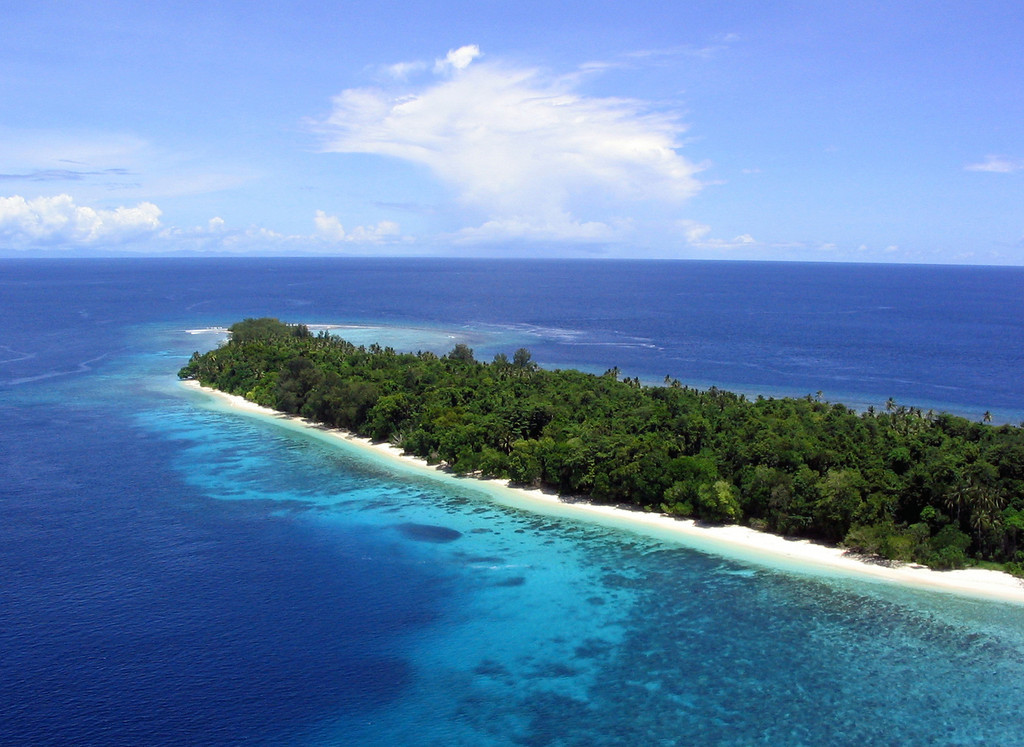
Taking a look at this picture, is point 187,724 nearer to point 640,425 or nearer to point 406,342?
point 640,425

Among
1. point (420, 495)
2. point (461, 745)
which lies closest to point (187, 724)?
point (461, 745)

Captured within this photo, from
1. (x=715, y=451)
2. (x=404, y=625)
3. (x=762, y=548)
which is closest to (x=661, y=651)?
(x=404, y=625)

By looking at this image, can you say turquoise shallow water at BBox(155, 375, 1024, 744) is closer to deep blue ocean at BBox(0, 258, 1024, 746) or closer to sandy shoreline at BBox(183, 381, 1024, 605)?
deep blue ocean at BBox(0, 258, 1024, 746)

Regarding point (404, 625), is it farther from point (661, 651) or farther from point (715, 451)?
point (715, 451)

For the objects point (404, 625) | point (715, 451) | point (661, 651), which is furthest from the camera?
point (715, 451)

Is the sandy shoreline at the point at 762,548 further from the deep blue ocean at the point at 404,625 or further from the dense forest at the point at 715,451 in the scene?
the deep blue ocean at the point at 404,625

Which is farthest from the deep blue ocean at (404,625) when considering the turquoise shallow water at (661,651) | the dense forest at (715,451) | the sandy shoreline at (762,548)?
the dense forest at (715,451)

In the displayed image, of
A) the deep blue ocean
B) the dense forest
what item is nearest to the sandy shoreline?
the dense forest
